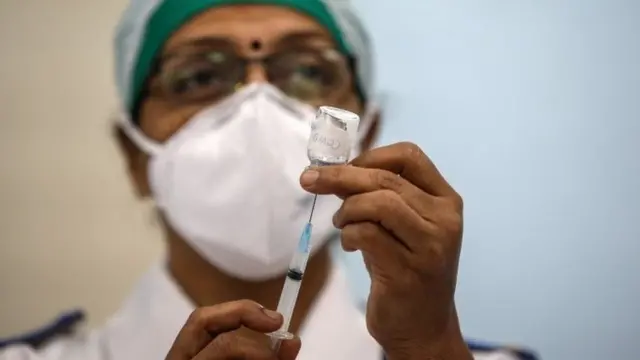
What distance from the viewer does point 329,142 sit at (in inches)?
21.3

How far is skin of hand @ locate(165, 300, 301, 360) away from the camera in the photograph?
568 millimetres

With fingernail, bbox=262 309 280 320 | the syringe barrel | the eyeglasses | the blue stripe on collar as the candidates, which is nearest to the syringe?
the syringe barrel

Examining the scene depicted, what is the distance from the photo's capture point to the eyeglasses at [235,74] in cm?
82

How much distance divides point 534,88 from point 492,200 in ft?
0.58

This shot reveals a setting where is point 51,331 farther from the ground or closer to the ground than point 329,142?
closer to the ground

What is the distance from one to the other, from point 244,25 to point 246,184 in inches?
8.5

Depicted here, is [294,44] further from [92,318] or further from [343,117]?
[92,318]

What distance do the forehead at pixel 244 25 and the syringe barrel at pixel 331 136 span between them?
0.31 metres

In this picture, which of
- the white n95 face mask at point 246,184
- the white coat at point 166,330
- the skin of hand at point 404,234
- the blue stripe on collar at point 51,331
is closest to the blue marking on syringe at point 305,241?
the skin of hand at point 404,234

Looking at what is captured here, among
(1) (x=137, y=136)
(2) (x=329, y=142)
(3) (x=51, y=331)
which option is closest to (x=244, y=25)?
(1) (x=137, y=136)

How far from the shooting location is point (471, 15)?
98cm

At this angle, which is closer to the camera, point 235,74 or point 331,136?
point 331,136

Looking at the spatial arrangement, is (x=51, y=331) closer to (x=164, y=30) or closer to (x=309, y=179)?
(x=164, y=30)

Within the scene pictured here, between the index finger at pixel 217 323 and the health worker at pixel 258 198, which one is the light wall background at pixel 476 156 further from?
the index finger at pixel 217 323
